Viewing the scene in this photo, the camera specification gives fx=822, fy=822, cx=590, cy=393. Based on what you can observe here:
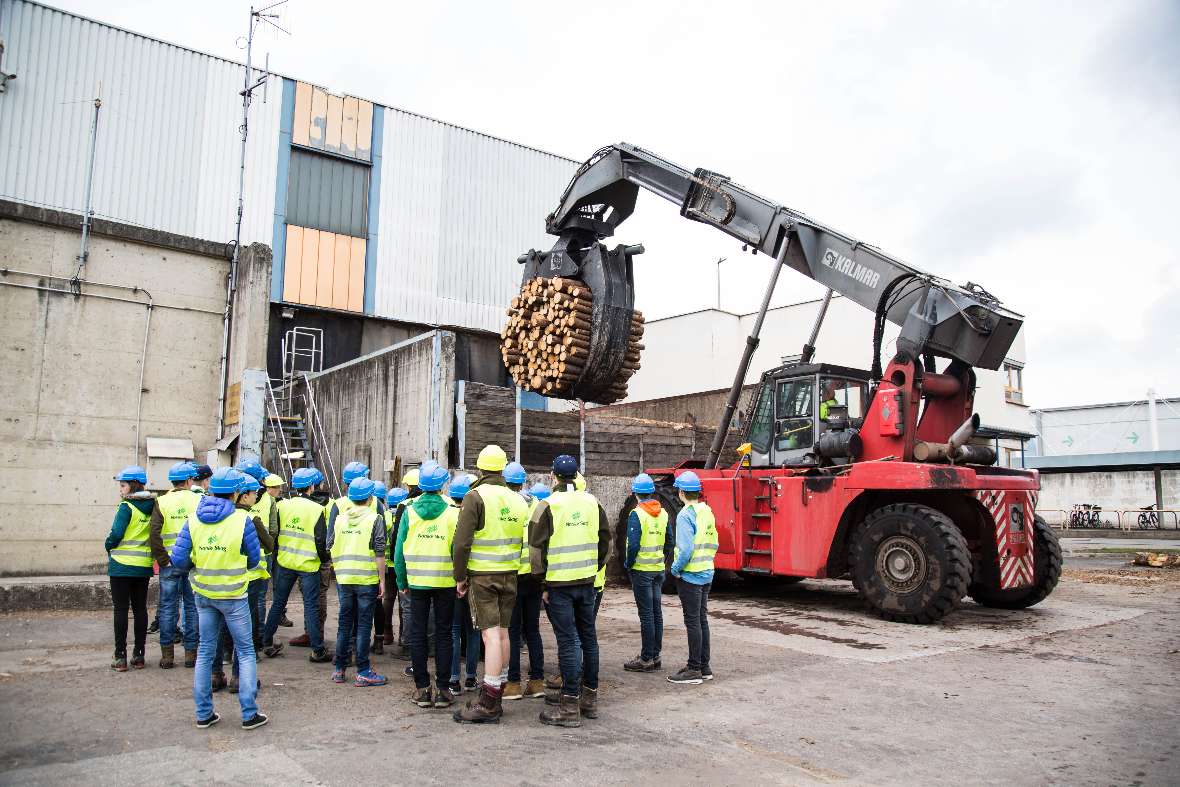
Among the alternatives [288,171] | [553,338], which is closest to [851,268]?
[553,338]

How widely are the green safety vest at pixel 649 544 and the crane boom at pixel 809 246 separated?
448 centimetres

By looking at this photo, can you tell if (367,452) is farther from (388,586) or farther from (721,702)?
(721,702)

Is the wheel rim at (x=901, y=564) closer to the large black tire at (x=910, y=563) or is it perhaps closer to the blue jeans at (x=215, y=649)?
the large black tire at (x=910, y=563)

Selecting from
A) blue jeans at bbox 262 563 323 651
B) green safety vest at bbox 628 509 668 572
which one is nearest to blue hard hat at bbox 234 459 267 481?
blue jeans at bbox 262 563 323 651

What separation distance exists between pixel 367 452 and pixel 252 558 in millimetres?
8208

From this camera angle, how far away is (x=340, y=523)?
23.7 feet

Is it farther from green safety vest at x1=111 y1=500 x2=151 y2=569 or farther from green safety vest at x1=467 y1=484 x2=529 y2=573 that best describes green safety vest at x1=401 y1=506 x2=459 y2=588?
green safety vest at x1=111 y1=500 x2=151 y2=569

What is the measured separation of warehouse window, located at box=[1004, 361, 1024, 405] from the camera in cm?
3972

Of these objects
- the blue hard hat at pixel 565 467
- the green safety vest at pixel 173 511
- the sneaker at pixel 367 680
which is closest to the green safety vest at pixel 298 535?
the green safety vest at pixel 173 511

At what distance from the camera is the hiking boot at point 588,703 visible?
586 centimetres

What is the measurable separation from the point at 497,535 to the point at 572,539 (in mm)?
553

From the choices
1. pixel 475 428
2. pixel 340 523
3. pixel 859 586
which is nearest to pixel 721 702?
pixel 340 523

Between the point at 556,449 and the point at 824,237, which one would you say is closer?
the point at 824,237

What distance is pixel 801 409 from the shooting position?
11.6m
